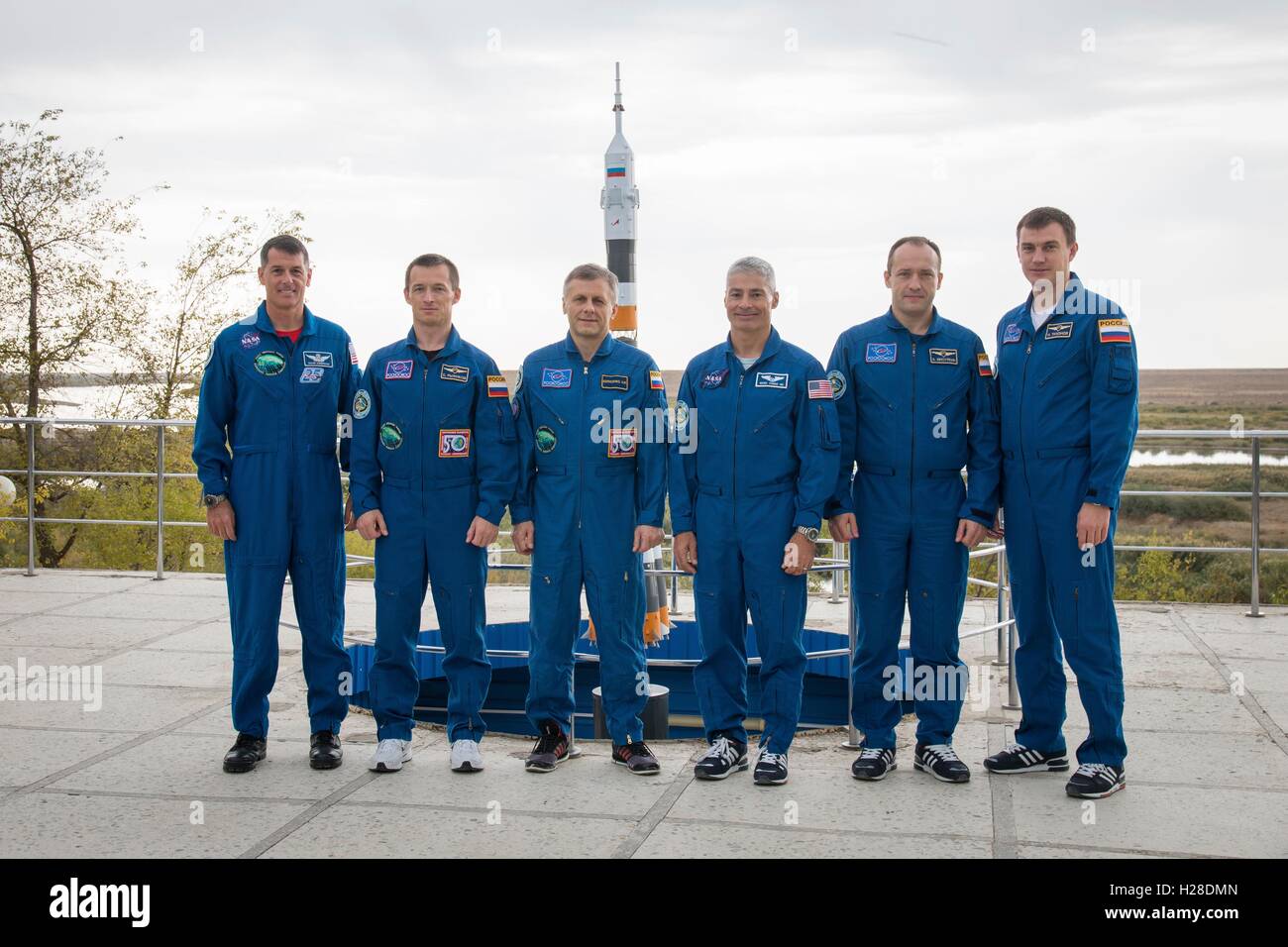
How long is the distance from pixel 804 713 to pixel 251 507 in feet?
17.0

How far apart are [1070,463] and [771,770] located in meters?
1.54

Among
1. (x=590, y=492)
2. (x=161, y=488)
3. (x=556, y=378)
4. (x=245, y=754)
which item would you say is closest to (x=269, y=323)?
(x=556, y=378)

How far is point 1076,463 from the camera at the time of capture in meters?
4.21

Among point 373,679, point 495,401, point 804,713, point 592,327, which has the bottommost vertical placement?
point 804,713

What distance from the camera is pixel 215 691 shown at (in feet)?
19.9

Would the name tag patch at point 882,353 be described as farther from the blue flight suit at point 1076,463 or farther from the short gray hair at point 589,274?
the short gray hair at point 589,274

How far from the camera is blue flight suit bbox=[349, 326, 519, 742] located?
14.7ft

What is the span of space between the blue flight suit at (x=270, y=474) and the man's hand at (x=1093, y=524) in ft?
9.01

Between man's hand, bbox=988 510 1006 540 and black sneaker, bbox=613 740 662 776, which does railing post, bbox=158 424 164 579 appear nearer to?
black sneaker, bbox=613 740 662 776

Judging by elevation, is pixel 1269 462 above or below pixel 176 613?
above

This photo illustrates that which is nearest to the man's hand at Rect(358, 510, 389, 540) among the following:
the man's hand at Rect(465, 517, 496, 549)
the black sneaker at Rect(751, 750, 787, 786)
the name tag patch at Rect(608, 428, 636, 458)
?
the man's hand at Rect(465, 517, 496, 549)

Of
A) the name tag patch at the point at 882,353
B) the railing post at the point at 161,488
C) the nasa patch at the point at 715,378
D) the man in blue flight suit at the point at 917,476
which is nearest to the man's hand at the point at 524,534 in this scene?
the nasa patch at the point at 715,378
